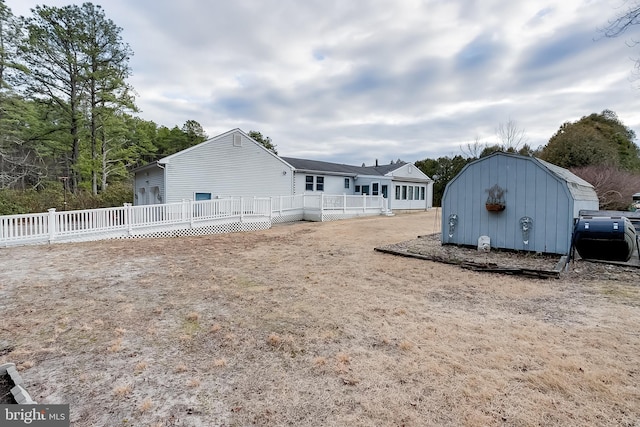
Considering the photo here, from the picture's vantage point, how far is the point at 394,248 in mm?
8117

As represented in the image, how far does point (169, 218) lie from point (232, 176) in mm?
5732

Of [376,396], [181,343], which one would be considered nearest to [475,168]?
[376,396]

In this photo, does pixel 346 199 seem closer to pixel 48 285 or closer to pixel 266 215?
pixel 266 215

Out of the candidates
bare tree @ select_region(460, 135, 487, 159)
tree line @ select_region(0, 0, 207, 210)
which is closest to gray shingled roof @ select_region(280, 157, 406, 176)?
bare tree @ select_region(460, 135, 487, 159)

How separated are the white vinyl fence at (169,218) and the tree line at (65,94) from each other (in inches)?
387

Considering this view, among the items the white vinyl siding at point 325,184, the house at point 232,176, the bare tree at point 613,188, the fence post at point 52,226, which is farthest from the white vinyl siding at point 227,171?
the bare tree at point 613,188

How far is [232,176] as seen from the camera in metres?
16.6

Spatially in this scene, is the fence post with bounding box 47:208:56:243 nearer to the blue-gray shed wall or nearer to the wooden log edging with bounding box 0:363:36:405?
the wooden log edging with bounding box 0:363:36:405

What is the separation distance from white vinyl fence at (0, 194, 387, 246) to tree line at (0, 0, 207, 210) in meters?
9.83

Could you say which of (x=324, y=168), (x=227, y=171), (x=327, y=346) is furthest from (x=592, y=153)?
(x=327, y=346)

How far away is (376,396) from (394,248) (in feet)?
20.0

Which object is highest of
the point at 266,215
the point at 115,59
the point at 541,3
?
the point at 115,59

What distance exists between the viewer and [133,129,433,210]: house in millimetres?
14758

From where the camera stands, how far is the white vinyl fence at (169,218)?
892 centimetres
